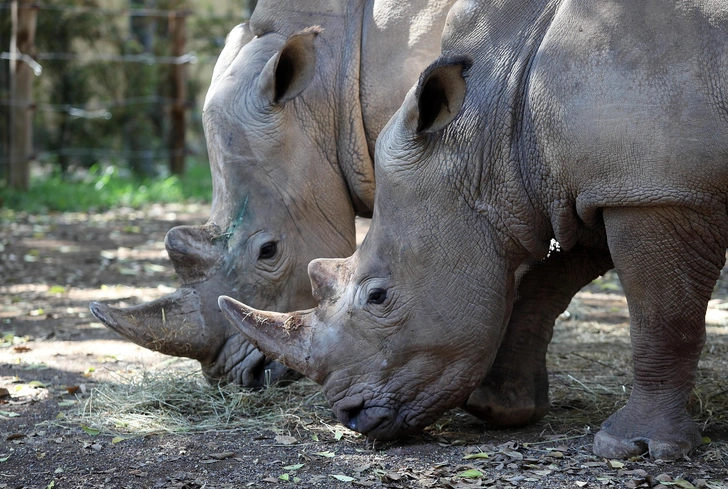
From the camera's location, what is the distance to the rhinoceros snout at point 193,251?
520cm

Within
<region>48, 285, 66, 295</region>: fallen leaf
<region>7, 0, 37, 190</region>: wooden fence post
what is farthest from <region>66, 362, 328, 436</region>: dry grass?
<region>7, 0, 37, 190</region>: wooden fence post

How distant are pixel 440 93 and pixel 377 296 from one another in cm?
93

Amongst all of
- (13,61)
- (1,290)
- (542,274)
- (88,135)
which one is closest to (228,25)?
(88,135)

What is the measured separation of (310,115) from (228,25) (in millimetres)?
13054

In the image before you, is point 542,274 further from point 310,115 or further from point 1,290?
point 1,290

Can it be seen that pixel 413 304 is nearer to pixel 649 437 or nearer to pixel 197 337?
pixel 649 437

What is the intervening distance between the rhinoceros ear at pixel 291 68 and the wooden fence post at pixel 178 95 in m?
9.57

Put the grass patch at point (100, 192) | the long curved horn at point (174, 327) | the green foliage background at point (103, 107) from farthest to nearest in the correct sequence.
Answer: the green foliage background at point (103, 107) < the grass patch at point (100, 192) < the long curved horn at point (174, 327)

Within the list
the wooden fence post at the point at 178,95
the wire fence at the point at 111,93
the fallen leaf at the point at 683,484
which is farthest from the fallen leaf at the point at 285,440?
the wooden fence post at the point at 178,95

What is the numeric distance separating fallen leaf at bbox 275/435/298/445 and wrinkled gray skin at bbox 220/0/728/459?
0.26 m

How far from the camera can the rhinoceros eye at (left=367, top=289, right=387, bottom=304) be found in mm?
4402

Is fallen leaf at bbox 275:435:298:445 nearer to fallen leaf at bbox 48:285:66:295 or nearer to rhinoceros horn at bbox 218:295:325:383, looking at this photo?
rhinoceros horn at bbox 218:295:325:383

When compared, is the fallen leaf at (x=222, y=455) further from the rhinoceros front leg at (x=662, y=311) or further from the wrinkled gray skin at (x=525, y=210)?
the rhinoceros front leg at (x=662, y=311)

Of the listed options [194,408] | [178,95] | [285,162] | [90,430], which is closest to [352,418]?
[194,408]
